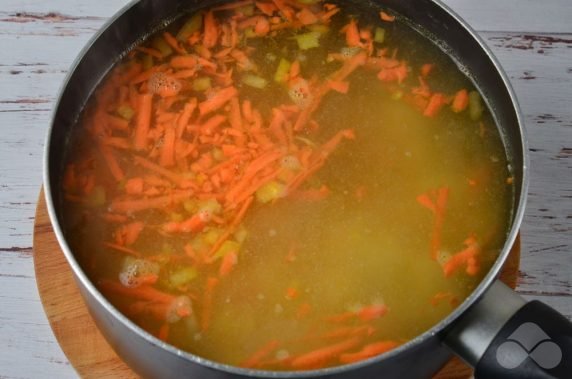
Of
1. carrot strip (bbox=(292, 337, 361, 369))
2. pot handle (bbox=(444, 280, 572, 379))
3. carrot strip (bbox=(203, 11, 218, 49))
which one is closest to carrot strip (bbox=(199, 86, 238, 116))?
carrot strip (bbox=(203, 11, 218, 49))

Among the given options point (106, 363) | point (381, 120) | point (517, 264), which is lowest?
point (106, 363)

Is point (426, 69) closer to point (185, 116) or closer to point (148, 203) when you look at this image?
point (185, 116)

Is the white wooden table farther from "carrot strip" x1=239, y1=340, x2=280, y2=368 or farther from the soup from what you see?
"carrot strip" x1=239, y1=340, x2=280, y2=368

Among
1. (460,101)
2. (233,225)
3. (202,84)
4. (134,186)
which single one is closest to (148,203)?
(134,186)

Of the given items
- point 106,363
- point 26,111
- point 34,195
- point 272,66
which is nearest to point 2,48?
point 26,111

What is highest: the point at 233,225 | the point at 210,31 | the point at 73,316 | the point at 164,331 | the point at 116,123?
the point at 210,31

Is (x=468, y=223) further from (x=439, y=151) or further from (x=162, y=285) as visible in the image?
(x=162, y=285)
